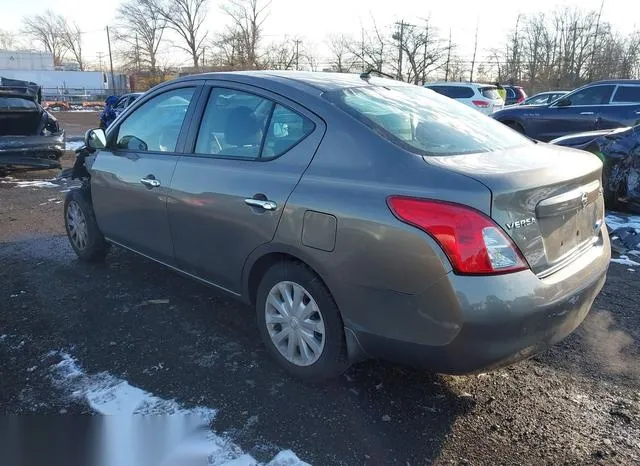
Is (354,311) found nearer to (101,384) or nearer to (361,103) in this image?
(361,103)

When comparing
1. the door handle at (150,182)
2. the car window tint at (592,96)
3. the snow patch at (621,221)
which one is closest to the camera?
the door handle at (150,182)

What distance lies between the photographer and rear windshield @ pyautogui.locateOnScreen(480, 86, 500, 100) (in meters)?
16.2

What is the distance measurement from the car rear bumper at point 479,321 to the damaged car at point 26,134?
886 cm

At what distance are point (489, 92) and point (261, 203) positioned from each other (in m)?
15.3

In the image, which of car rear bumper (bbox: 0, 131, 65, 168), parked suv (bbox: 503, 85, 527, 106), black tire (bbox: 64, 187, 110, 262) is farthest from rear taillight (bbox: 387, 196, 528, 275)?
parked suv (bbox: 503, 85, 527, 106)

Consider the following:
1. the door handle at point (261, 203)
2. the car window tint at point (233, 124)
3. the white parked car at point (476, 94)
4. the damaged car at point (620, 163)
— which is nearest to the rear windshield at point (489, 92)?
the white parked car at point (476, 94)

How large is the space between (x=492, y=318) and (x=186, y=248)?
2071mm

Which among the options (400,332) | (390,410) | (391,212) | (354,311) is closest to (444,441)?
(390,410)

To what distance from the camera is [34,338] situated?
11.3 ft

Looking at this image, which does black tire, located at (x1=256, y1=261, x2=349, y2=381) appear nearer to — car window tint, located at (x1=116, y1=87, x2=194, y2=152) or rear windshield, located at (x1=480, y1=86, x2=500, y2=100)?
car window tint, located at (x1=116, y1=87, x2=194, y2=152)

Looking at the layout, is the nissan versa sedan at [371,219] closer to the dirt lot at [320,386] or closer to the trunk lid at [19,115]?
the dirt lot at [320,386]

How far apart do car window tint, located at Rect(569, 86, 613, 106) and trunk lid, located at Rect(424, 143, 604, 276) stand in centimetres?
924

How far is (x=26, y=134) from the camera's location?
992cm

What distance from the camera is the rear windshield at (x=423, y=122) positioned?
8.75 feet
